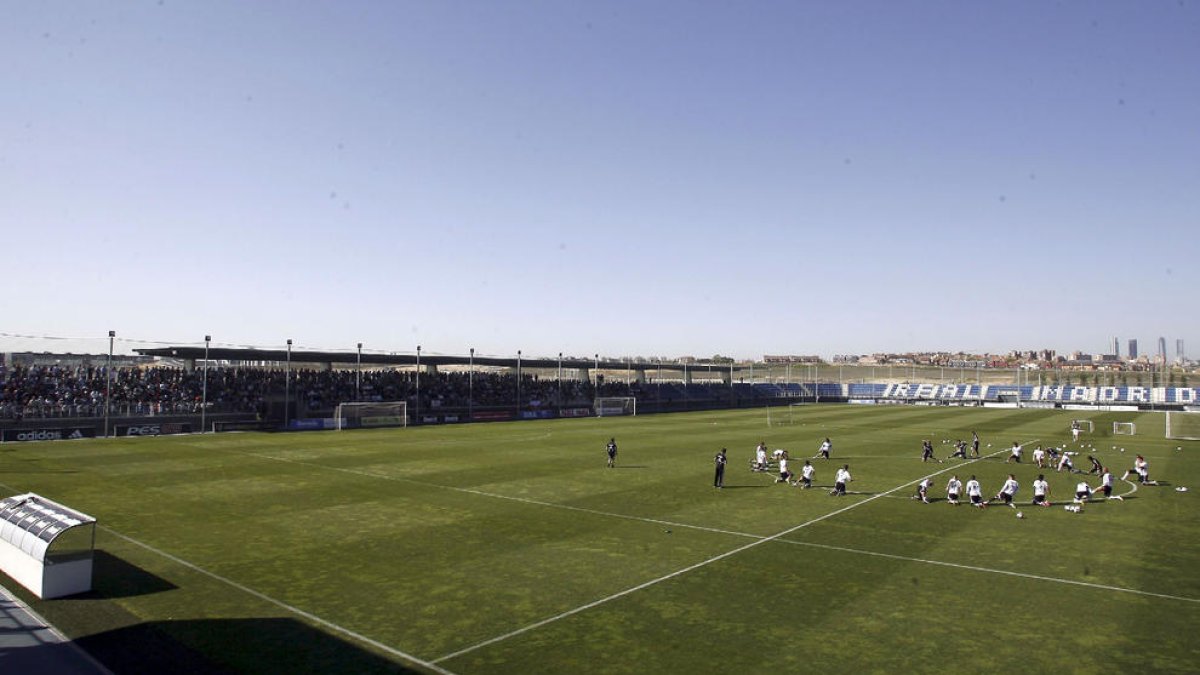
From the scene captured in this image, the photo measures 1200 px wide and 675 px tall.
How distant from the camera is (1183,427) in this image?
6372 centimetres

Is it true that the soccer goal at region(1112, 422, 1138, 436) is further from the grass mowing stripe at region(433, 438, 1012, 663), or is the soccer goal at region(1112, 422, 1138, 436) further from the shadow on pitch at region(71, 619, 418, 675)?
the shadow on pitch at region(71, 619, 418, 675)

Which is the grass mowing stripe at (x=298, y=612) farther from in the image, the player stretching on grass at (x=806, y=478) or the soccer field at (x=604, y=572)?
the player stretching on grass at (x=806, y=478)

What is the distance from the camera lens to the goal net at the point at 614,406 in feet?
284

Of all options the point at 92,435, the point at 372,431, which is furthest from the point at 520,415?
the point at 92,435

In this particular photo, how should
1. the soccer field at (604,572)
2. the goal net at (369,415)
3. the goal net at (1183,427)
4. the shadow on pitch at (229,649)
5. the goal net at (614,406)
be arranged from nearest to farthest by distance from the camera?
the shadow on pitch at (229,649)
the soccer field at (604,572)
the goal net at (1183,427)
the goal net at (369,415)
the goal net at (614,406)

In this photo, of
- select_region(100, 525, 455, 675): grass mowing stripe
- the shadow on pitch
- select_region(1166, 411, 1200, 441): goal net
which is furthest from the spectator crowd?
select_region(1166, 411, 1200, 441): goal net

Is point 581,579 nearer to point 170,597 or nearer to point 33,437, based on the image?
point 170,597

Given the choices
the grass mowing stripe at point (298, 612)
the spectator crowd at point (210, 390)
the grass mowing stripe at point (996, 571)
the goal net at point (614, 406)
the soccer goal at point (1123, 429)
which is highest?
the spectator crowd at point (210, 390)

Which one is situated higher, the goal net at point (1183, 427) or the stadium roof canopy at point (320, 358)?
the stadium roof canopy at point (320, 358)

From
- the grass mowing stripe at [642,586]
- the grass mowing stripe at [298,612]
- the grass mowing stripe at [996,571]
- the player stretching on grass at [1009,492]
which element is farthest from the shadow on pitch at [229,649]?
the player stretching on grass at [1009,492]

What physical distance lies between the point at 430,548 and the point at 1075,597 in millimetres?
16316

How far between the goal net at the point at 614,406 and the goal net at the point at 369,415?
2705cm

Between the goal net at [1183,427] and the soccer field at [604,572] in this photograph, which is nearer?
the soccer field at [604,572]

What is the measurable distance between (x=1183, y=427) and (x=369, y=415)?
75.9 metres
